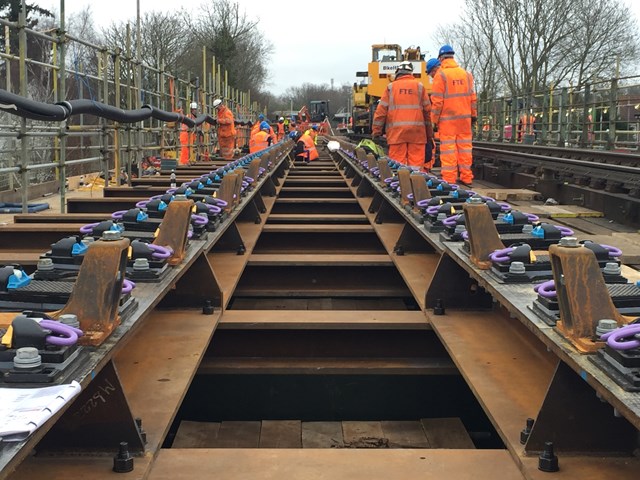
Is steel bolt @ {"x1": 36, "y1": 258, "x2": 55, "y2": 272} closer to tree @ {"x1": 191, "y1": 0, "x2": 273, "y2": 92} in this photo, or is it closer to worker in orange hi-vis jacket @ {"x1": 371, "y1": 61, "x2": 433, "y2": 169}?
worker in orange hi-vis jacket @ {"x1": 371, "y1": 61, "x2": 433, "y2": 169}

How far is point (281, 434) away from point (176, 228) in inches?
42.1

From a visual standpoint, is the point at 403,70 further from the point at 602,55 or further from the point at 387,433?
the point at 602,55

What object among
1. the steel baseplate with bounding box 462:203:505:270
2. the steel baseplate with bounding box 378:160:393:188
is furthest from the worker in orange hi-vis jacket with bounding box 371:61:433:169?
the steel baseplate with bounding box 462:203:505:270

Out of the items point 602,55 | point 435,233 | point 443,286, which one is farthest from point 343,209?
point 602,55

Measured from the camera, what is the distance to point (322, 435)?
3395mm

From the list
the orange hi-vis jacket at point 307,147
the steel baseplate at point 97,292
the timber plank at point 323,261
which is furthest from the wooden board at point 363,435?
the orange hi-vis jacket at point 307,147

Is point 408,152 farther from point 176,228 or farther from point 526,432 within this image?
point 526,432

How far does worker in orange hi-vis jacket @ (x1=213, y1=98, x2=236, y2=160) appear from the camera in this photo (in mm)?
18672

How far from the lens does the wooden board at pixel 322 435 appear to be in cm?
328

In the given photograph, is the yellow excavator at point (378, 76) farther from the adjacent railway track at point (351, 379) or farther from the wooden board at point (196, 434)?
the wooden board at point (196, 434)

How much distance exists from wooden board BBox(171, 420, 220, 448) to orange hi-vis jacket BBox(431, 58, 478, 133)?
724cm

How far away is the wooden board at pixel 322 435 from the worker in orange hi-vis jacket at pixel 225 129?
15.4 metres

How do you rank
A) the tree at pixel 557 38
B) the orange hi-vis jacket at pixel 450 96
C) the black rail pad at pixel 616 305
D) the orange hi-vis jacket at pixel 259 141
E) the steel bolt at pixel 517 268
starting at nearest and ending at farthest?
the black rail pad at pixel 616 305
the steel bolt at pixel 517 268
the orange hi-vis jacket at pixel 450 96
the orange hi-vis jacket at pixel 259 141
the tree at pixel 557 38

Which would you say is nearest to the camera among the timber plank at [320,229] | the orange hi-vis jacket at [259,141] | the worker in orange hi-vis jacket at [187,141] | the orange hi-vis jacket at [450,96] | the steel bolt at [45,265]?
the steel bolt at [45,265]
